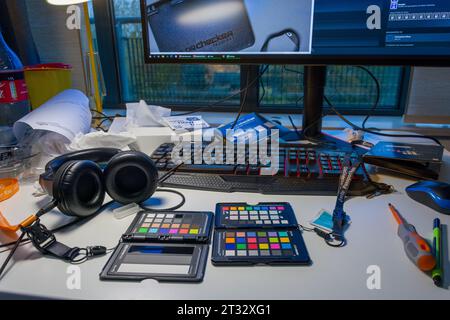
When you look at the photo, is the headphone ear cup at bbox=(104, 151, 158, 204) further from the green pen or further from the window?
the window

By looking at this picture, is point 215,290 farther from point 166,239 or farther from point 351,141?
point 351,141

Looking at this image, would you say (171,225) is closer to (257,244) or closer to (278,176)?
(257,244)

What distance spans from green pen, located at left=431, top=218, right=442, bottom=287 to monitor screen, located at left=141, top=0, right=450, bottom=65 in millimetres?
423

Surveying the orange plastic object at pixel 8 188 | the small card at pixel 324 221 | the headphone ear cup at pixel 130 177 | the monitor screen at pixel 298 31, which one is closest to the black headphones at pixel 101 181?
the headphone ear cup at pixel 130 177

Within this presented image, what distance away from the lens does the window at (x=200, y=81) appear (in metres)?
1.20

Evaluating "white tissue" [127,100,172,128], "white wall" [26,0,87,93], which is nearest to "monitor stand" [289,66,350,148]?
"white tissue" [127,100,172,128]

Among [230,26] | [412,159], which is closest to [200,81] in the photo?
[230,26]

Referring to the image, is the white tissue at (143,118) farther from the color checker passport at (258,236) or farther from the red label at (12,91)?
the color checker passport at (258,236)

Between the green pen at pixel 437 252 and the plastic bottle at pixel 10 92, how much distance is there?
88cm

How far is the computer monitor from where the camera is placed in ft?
2.37

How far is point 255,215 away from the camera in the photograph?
1.68 feet

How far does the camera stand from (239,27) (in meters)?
0.79

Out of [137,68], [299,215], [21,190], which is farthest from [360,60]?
[137,68]

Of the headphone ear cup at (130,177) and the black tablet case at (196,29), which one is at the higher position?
the black tablet case at (196,29)
